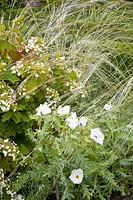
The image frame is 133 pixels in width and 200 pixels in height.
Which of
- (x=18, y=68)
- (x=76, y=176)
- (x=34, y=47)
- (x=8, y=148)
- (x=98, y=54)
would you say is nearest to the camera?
(x=76, y=176)

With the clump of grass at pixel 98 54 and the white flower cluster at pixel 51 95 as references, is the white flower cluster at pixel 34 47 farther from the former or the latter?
the white flower cluster at pixel 51 95

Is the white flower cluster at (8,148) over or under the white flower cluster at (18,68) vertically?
under

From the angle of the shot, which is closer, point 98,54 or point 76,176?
point 76,176

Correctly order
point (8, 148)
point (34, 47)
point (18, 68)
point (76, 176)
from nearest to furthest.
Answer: point (76, 176) → point (8, 148) → point (18, 68) → point (34, 47)

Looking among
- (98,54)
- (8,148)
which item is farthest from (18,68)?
(98,54)

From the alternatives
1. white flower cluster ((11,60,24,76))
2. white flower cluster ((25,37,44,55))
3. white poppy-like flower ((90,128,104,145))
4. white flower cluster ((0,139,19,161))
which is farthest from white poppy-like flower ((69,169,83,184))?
white flower cluster ((25,37,44,55))

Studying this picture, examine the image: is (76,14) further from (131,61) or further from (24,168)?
(24,168)

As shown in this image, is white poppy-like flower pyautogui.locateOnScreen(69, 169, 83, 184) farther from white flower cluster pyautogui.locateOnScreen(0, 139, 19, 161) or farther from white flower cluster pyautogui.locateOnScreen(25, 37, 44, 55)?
white flower cluster pyautogui.locateOnScreen(25, 37, 44, 55)

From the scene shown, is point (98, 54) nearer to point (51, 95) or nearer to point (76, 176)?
point (51, 95)

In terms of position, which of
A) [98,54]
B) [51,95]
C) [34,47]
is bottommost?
[51,95]

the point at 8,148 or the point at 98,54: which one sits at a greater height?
the point at 98,54

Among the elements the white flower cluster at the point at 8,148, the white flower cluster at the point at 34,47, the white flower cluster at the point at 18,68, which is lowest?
the white flower cluster at the point at 8,148

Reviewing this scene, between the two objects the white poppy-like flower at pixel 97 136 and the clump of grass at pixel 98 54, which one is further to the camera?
the clump of grass at pixel 98 54

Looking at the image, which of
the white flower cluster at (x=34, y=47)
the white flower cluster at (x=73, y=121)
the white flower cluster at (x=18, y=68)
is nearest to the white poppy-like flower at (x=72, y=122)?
the white flower cluster at (x=73, y=121)
